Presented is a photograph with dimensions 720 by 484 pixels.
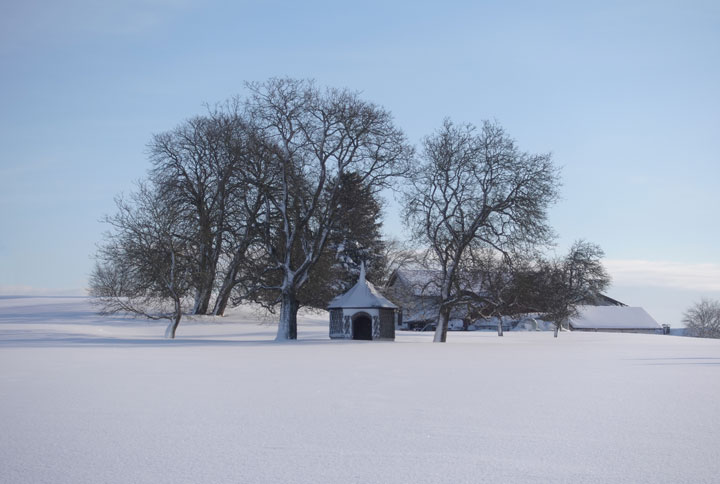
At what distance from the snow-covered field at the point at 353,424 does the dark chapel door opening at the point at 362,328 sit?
20.3 meters

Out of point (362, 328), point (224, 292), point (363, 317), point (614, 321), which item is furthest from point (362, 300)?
point (614, 321)

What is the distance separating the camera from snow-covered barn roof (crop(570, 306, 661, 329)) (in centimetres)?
8588

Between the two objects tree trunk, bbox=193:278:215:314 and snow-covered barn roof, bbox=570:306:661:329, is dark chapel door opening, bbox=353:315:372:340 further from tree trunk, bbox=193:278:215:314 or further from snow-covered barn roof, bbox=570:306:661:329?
snow-covered barn roof, bbox=570:306:661:329

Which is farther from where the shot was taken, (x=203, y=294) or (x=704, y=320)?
(x=704, y=320)

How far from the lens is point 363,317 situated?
38281 mm

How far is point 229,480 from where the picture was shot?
6.21 m

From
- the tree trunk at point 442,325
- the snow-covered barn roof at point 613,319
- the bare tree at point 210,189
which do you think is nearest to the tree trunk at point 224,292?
the bare tree at point 210,189

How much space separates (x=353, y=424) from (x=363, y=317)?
96.3 feet

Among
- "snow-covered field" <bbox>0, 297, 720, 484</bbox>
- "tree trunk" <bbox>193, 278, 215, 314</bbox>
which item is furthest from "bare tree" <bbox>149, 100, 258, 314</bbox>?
"snow-covered field" <bbox>0, 297, 720, 484</bbox>

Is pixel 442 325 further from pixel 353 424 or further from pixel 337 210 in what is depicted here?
pixel 353 424

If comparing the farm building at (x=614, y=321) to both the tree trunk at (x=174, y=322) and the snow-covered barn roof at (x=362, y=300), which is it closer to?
the snow-covered barn roof at (x=362, y=300)

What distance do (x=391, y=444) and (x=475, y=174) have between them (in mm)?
28234

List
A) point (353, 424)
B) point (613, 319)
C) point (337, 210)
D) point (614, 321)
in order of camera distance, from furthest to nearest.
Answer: point (613, 319) → point (614, 321) → point (337, 210) → point (353, 424)

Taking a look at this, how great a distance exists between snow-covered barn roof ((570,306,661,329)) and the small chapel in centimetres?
5246
